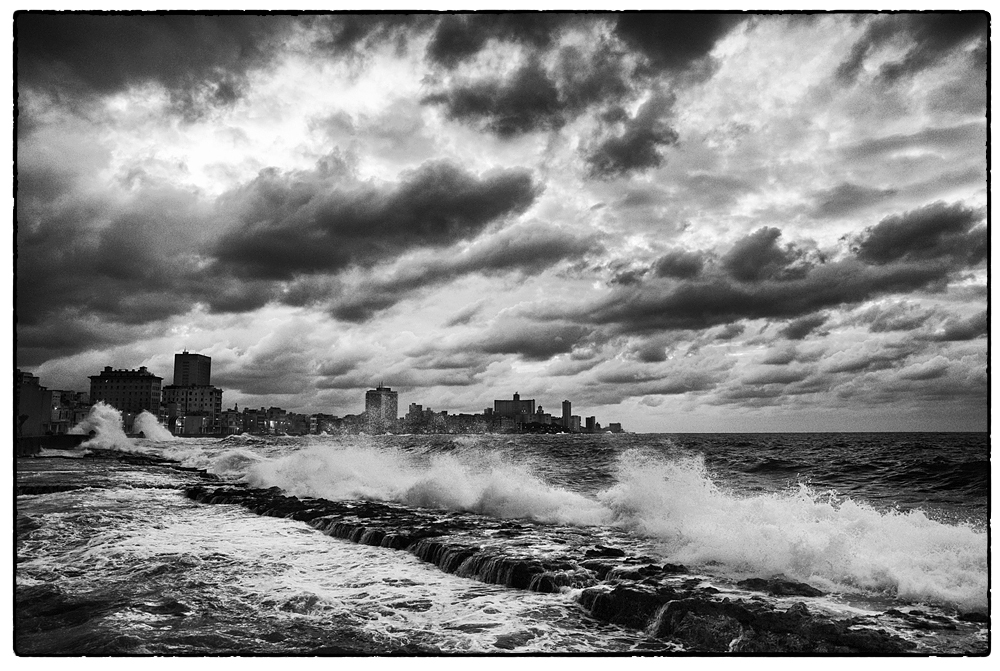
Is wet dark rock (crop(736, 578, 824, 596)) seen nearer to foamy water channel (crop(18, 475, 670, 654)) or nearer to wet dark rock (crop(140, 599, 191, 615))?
foamy water channel (crop(18, 475, 670, 654))

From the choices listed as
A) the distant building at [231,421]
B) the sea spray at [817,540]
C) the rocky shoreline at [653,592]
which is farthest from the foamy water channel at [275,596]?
the sea spray at [817,540]

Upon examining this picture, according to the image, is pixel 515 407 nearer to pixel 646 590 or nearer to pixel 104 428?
pixel 646 590

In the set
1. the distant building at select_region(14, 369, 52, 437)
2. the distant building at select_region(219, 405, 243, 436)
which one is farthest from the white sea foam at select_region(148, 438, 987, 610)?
the distant building at select_region(14, 369, 52, 437)

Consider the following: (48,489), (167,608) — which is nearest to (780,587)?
(167,608)

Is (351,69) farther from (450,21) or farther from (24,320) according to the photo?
(24,320)

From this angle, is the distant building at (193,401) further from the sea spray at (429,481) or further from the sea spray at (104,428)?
the sea spray at (429,481)
